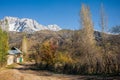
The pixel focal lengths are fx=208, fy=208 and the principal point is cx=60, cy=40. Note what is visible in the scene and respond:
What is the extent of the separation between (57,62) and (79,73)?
23.9 ft

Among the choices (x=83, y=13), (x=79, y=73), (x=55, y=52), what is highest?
(x=83, y=13)

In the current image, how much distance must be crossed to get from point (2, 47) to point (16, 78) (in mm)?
22435

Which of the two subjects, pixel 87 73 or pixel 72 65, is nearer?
pixel 87 73

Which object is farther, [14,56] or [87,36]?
[14,56]

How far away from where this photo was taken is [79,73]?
115 ft

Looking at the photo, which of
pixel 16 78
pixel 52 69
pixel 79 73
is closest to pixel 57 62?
pixel 52 69

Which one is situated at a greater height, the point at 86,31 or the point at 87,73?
the point at 86,31

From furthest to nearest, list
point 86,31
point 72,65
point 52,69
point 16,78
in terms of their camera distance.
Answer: point 86,31 → point 52,69 → point 72,65 → point 16,78

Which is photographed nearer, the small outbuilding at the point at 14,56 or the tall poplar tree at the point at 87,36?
the tall poplar tree at the point at 87,36

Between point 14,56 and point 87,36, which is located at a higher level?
point 87,36

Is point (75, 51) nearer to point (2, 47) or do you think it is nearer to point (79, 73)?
point (79, 73)

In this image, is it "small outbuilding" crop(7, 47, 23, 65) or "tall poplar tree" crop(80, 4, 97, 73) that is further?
"small outbuilding" crop(7, 47, 23, 65)

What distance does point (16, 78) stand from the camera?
2516 cm

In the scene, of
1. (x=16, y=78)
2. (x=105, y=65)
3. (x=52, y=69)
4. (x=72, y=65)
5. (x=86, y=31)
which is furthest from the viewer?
(x=86, y=31)
